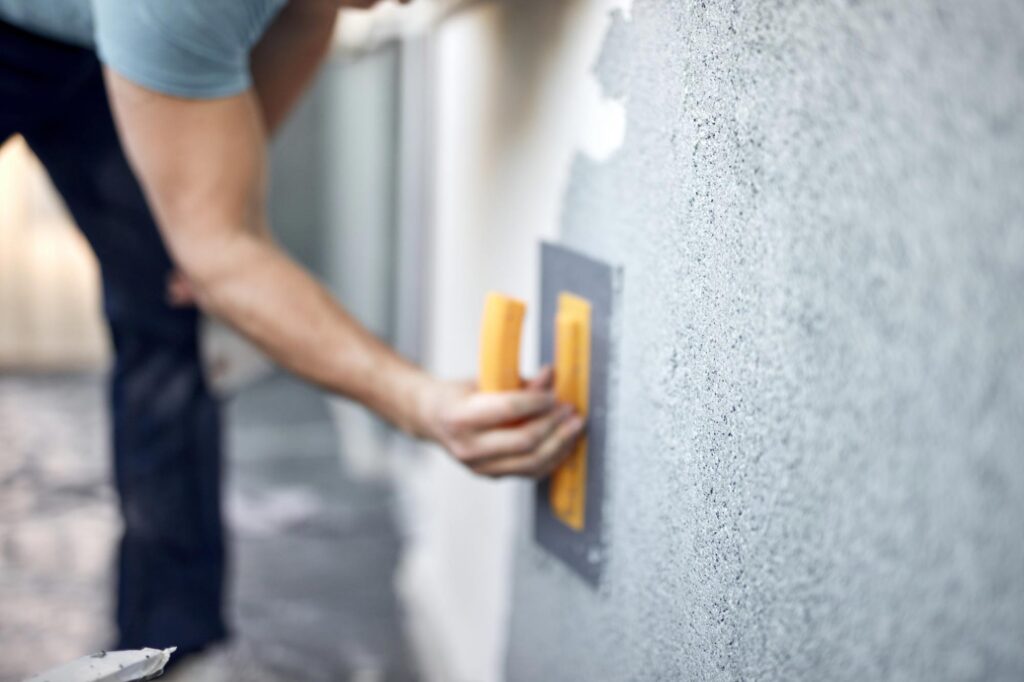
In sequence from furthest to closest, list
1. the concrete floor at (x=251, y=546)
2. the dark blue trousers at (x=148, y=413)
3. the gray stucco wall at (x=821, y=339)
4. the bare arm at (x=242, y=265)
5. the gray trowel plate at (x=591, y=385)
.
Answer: the concrete floor at (x=251, y=546) < the dark blue trousers at (x=148, y=413) < the bare arm at (x=242, y=265) < the gray trowel plate at (x=591, y=385) < the gray stucco wall at (x=821, y=339)

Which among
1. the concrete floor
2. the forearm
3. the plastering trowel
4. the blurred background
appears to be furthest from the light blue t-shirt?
the concrete floor

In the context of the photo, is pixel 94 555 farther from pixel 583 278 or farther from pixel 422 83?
pixel 583 278

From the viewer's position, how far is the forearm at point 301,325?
1070mm

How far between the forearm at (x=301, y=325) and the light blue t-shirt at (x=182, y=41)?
0.51ft

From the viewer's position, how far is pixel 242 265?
3.59 ft

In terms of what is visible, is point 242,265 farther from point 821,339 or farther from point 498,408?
point 821,339

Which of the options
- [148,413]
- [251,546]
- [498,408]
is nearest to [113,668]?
[498,408]

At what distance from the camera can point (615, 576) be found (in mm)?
931

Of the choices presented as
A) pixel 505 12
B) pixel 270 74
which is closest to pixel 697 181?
pixel 505 12

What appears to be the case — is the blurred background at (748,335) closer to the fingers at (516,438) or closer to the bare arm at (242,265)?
the fingers at (516,438)

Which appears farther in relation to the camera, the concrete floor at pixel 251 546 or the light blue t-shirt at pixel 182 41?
the concrete floor at pixel 251 546

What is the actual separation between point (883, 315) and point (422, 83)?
1991mm

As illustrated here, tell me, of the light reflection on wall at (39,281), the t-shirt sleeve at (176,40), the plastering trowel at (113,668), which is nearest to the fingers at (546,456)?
the plastering trowel at (113,668)

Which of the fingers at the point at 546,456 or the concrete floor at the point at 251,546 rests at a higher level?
the fingers at the point at 546,456
